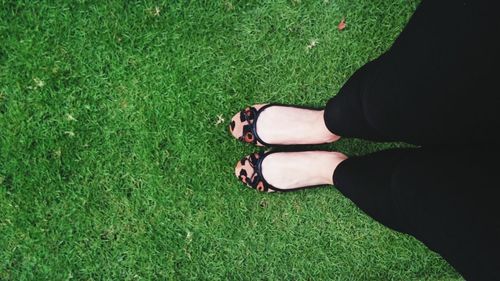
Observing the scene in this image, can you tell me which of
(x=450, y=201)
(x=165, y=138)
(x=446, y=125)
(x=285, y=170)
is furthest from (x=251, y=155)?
(x=450, y=201)

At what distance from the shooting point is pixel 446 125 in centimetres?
142

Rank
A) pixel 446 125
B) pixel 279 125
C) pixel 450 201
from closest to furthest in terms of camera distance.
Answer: pixel 450 201 < pixel 446 125 < pixel 279 125

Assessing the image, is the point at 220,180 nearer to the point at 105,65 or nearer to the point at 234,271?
the point at 234,271

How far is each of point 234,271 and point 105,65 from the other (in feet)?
4.21

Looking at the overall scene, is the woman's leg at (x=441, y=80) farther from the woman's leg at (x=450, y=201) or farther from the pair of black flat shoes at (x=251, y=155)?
the pair of black flat shoes at (x=251, y=155)

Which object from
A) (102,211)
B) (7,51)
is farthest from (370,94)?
(7,51)

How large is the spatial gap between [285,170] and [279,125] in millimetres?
237

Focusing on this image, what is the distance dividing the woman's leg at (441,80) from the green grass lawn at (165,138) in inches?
40.1

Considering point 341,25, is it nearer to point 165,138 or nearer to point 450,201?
point 165,138

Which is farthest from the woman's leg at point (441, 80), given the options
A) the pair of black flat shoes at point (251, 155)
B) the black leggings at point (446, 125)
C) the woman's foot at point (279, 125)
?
the pair of black flat shoes at point (251, 155)

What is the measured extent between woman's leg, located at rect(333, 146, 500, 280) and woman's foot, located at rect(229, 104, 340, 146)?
2.52ft

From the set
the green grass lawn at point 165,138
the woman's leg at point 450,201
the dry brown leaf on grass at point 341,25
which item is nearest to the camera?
the woman's leg at point 450,201

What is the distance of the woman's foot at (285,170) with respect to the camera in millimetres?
2416

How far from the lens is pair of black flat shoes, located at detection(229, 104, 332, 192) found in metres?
2.44
